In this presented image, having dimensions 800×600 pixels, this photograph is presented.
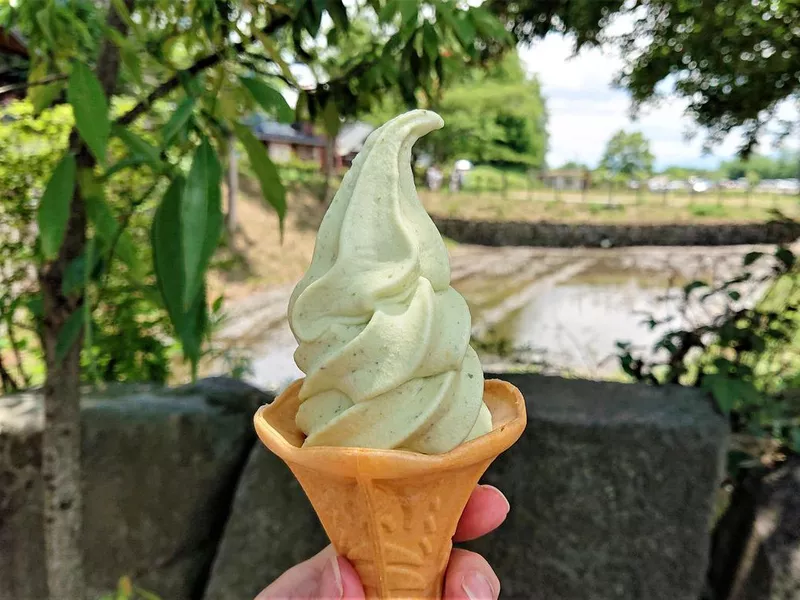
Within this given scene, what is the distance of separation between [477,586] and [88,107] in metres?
1.18

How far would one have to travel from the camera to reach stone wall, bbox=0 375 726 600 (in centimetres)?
213

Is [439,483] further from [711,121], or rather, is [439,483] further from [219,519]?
[711,121]

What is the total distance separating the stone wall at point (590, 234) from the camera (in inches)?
398

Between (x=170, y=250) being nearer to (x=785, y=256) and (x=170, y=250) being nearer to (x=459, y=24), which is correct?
(x=459, y=24)

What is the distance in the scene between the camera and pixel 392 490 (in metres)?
1.00

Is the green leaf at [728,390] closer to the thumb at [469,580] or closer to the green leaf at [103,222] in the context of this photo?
the thumb at [469,580]

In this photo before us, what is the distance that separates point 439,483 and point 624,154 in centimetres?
4262

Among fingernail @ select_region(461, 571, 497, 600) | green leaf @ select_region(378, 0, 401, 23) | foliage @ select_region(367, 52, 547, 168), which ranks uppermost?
foliage @ select_region(367, 52, 547, 168)

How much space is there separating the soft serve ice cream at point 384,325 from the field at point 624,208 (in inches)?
480

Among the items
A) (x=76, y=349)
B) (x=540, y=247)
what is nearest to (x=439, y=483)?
(x=76, y=349)

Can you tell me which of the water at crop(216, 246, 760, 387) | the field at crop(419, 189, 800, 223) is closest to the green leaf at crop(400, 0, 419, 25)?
the water at crop(216, 246, 760, 387)

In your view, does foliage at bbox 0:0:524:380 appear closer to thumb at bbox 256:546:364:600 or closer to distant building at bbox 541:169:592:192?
thumb at bbox 256:546:364:600

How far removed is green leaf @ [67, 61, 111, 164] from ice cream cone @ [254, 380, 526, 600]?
0.56 m

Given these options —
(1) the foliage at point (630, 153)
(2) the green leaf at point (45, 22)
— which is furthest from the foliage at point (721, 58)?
(1) the foliage at point (630, 153)
